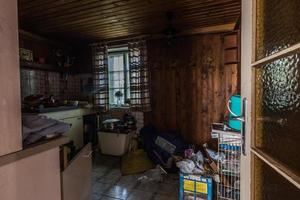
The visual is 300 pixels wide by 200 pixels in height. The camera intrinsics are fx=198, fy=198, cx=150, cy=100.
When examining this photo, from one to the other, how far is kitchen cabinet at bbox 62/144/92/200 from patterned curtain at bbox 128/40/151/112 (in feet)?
6.52

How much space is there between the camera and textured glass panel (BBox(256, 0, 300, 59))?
50 centimetres

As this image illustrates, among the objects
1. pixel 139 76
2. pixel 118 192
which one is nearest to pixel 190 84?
pixel 139 76

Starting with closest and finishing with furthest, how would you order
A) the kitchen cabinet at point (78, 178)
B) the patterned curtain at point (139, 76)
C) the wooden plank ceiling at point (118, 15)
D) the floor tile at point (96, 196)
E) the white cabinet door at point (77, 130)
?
the kitchen cabinet at point (78, 178) < the floor tile at point (96, 196) < the wooden plank ceiling at point (118, 15) < the white cabinet door at point (77, 130) < the patterned curtain at point (139, 76)

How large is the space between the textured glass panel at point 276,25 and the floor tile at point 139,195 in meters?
1.98

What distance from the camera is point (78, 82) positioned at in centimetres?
414

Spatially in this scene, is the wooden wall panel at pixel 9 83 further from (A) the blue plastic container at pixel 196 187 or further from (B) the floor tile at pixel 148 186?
(B) the floor tile at pixel 148 186

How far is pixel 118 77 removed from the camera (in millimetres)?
3939

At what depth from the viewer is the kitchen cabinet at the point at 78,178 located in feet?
3.84

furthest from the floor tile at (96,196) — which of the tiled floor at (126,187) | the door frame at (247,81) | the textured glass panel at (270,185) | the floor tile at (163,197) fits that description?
the textured glass panel at (270,185)

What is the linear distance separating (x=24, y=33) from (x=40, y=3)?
48.2 inches

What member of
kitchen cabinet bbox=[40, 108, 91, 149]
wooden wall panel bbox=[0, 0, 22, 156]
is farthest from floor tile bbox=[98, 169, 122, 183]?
wooden wall panel bbox=[0, 0, 22, 156]

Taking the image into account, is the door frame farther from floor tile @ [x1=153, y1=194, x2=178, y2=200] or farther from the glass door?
floor tile @ [x1=153, y1=194, x2=178, y2=200]

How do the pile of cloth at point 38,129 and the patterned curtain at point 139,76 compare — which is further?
the patterned curtain at point 139,76

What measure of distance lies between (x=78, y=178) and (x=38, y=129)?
54 cm
